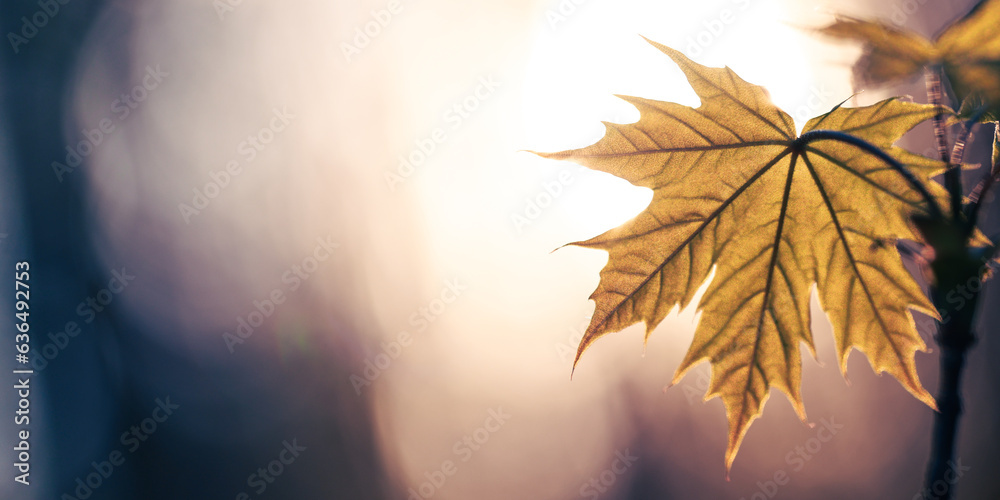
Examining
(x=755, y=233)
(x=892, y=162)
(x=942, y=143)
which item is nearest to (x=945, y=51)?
(x=942, y=143)

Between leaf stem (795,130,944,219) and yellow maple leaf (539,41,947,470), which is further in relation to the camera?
yellow maple leaf (539,41,947,470)

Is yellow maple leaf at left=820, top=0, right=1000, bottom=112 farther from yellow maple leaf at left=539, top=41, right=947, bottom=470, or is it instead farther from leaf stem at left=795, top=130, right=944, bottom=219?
leaf stem at left=795, top=130, right=944, bottom=219

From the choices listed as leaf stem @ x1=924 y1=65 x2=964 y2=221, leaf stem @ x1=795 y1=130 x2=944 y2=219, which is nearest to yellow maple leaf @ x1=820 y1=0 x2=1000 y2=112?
leaf stem @ x1=924 y1=65 x2=964 y2=221

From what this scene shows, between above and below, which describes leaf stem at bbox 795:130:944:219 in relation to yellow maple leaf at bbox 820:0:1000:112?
below

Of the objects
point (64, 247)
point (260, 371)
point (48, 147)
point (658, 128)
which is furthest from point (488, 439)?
point (658, 128)

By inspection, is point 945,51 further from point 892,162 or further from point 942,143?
point 892,162

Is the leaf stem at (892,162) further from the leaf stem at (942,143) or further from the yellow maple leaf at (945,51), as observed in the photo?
the yellow maple leaf at (945,51)

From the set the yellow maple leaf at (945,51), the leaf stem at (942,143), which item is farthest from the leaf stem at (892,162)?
the yellow maple leaf at (945,51)

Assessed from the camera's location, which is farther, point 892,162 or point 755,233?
point 755,233

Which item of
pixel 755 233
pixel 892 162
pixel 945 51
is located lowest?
pixel 755 233
